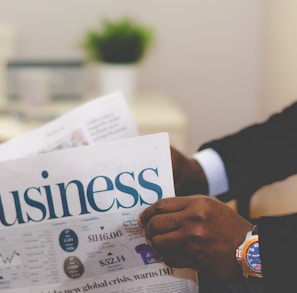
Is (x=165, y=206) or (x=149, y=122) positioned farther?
(x=149, y=122)

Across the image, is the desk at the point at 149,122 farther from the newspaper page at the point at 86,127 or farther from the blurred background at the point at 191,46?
the newspaper page at the point at 86,127

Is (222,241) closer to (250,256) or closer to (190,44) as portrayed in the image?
(250,256)

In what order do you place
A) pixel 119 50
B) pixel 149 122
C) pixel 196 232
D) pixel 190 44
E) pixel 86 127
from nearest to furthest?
pixel 196 232 → pixel 86 127 → pixel 149 122 → pixel 119 50 → pixel 190 44

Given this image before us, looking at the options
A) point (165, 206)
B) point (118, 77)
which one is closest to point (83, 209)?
point (165, 206)

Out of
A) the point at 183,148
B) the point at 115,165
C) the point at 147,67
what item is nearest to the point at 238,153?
the point at 115,165

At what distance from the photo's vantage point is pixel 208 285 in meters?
0.95

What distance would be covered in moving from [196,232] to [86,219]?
15 centimetres

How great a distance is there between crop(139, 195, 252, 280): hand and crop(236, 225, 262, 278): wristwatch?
0.01 m

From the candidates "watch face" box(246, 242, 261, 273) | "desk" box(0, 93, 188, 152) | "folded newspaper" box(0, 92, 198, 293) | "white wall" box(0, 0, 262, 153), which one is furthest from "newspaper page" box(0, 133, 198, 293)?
"white wall" box(0, 0, 262, 153)

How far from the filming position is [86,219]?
2.54ft

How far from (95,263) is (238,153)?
464 mm

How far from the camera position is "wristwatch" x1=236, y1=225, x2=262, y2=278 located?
0.72 metres

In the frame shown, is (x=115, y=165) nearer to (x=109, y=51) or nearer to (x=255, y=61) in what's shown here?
(x=109, y=51)

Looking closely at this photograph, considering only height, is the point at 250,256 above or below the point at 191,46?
below
